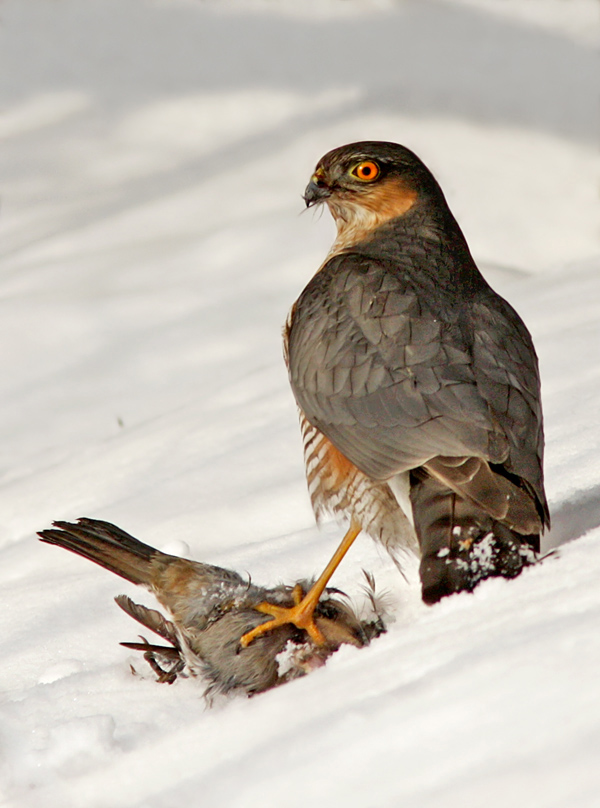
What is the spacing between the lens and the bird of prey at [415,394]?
7.18ft

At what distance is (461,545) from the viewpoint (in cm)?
215

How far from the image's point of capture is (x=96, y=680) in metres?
2.45

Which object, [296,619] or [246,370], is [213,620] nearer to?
[296,619]

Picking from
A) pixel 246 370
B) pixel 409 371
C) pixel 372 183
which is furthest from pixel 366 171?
pixel 246 370

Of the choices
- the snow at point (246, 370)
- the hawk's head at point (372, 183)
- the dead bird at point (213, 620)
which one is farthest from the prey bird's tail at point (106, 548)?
the hawk's head at point (372, 183)

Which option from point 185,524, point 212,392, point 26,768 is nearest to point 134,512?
point 185,524

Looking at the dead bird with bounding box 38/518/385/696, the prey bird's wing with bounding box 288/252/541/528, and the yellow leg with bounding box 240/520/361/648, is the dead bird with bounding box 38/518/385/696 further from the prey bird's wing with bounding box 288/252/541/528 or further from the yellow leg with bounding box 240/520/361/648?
the prey bird's wing with bounding box 288/252/541/528

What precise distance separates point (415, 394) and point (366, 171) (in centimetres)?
87

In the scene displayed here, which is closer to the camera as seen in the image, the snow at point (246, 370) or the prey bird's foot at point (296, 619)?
the snow at point (246, 370)

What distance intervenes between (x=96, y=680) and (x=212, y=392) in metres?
2.40

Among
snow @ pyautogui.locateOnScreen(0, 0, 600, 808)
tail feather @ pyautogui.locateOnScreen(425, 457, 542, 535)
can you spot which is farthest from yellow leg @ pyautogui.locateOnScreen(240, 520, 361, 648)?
tail feather @ pyautogui.locateOnScreen(425, 457, 542, 535)

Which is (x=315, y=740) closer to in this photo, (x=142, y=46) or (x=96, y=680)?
(x=96, y=680)

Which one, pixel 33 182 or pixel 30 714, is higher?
pixel 33 182

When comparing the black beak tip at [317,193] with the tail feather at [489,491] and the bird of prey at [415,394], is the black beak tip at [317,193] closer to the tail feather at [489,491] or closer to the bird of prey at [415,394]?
the bird of prey at [415,394]
